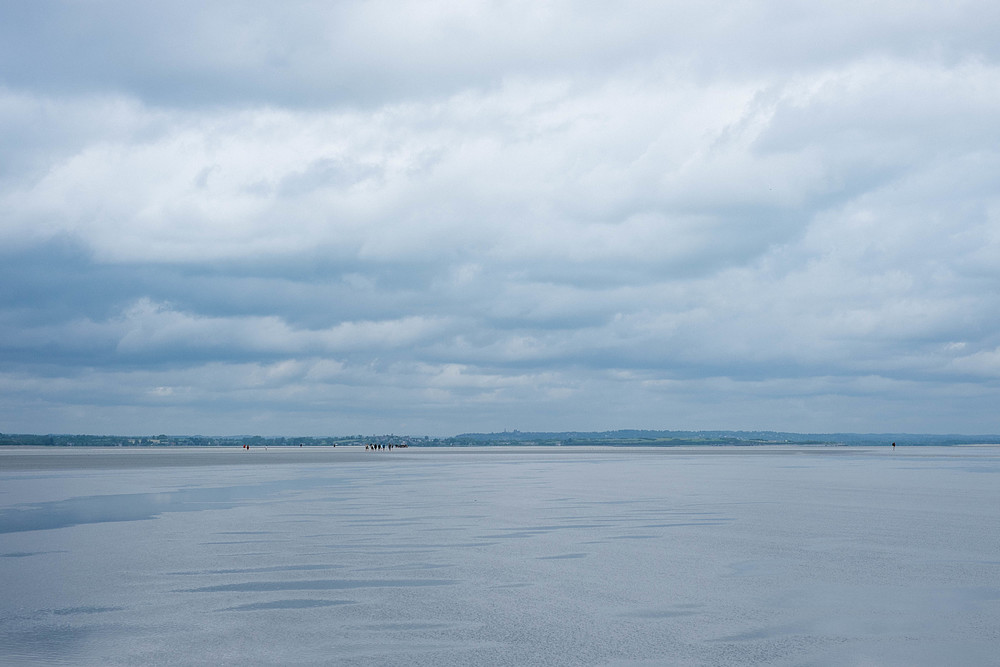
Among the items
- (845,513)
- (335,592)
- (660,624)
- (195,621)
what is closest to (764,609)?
(660,624)

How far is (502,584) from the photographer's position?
49.8ft

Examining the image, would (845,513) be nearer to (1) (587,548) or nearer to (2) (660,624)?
(1) (587,548)

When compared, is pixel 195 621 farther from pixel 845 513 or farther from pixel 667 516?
pixel 845 513

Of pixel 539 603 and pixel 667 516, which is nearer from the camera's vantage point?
pixel 539 603

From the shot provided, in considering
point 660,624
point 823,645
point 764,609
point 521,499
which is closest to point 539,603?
point 660,624

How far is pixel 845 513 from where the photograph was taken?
2703cm

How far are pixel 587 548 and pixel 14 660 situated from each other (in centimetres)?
1197

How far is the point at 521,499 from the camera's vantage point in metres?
32.8

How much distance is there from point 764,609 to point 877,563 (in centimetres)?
540

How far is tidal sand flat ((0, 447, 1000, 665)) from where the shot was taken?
36.1 feet

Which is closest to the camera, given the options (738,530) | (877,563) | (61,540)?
(877,563)

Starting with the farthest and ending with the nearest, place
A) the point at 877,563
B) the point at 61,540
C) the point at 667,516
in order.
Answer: the point at 667,516
the point at 61,540
the point at 877,563

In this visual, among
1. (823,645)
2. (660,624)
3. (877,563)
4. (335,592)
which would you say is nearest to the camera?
(823,645)

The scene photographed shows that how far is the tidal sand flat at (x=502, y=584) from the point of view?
11.0 m
